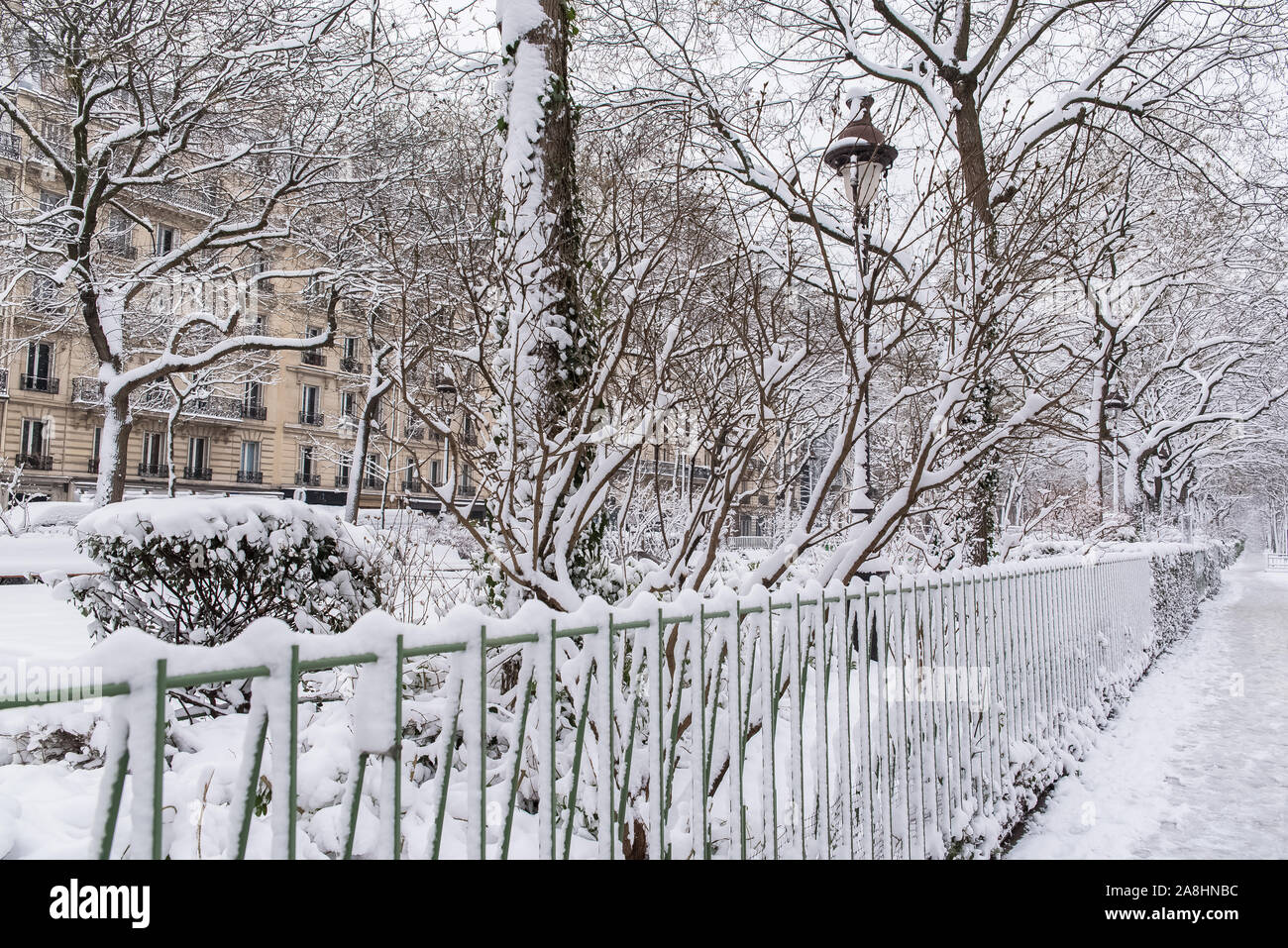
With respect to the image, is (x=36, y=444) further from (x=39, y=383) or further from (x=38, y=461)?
(x=39, y=383)

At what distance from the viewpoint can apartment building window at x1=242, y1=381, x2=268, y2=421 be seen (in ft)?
127

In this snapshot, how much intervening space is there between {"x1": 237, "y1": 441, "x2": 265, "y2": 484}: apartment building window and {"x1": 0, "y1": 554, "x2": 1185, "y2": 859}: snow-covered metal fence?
128 feet

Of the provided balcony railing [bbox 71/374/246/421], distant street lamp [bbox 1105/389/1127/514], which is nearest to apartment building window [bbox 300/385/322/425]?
balcony railing [bbox 71/374/246/421]

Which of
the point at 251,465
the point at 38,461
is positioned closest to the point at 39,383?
the point at 38,461

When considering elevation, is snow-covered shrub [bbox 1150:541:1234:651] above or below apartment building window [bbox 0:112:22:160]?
below

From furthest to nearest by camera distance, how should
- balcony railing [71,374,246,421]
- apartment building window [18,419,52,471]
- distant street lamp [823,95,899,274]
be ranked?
apartment building window [18,419,52,471]
balcony railing [71,374,246,421]
distant street lamp [823,95,899,274]

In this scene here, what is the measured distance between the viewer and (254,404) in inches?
1549

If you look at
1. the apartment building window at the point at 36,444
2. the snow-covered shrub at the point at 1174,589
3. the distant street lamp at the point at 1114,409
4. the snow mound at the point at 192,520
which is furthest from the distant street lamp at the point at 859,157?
the apartment building window at the point at 36,444

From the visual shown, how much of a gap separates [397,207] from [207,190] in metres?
4.08

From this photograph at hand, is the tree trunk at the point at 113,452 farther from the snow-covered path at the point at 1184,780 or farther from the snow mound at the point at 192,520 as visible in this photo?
the snow-covered path at the point at 1184,780

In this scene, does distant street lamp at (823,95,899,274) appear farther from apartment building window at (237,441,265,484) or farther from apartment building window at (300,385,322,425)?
apartment building window at (300,385,322,425)

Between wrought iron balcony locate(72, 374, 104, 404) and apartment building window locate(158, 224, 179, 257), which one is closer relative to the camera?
wrought iron balcony locate(72, 374, 104, 404)

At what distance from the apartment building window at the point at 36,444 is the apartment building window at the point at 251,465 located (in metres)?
7.99

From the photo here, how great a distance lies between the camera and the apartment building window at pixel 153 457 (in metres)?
35.7
